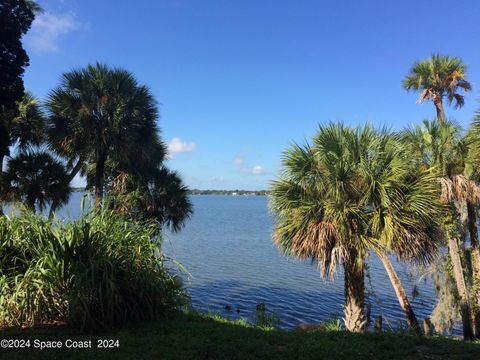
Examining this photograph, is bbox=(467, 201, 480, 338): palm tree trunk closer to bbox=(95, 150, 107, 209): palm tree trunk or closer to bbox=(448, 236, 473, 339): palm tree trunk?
bbox=(448, 236, 473, 339): palm tree trunk

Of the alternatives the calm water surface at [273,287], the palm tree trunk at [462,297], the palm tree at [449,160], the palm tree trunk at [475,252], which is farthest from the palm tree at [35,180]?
the palm tree trunk at [475,252]

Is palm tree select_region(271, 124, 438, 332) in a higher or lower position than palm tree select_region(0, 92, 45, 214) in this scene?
lower

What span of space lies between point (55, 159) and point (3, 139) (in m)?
3.57

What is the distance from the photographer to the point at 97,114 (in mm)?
15727

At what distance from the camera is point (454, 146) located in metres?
14.6

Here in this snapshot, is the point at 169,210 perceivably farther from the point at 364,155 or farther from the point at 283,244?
the point at 364,155

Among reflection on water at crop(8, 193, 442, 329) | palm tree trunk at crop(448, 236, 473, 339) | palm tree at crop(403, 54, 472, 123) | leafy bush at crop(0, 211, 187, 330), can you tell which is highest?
palm tree at crop(403, 54, 472, 123)

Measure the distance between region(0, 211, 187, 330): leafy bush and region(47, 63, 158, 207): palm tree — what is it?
850 centimetres

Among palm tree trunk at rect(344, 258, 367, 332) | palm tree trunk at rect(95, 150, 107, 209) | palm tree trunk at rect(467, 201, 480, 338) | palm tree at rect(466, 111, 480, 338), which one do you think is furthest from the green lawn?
palm tree trunk at rect(467, 201, 480, 338)

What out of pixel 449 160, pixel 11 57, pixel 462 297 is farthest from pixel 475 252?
pixel 11 57

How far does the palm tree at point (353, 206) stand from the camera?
916 centimetres

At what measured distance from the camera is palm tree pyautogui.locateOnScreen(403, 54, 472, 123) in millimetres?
18422

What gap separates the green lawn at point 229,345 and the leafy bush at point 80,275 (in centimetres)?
33

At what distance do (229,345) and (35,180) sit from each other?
44.9 feet
